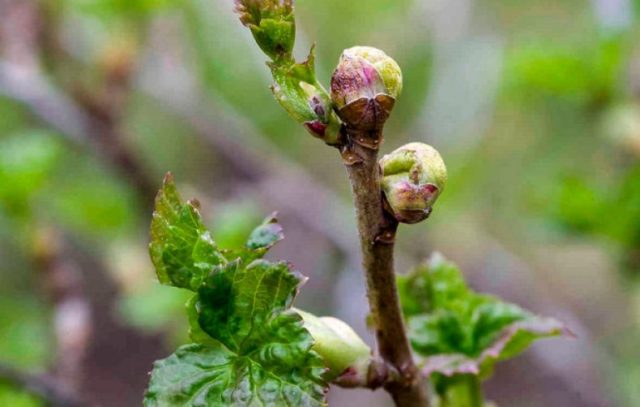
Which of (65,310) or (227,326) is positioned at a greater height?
(65,310)

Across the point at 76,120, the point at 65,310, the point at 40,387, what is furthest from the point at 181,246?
the point at 76,120

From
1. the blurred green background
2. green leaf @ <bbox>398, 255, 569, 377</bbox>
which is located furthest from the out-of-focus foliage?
green leaf @ <bbox>398, 255, 569, 377</bbox>

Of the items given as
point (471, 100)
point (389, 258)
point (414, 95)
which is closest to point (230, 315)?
point (389, 258)

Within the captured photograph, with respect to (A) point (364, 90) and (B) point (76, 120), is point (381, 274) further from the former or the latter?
(B) point (76, 120)

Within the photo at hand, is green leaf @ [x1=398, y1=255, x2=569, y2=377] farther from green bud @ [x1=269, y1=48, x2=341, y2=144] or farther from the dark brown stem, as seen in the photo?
green bud @ [x1=269, y1=48, x2=341, y2=144]

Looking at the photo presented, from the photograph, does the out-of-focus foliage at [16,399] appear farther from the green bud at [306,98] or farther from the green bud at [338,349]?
the green bud at [306,98]

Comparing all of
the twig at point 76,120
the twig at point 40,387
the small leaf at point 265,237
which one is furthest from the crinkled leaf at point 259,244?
the twig at point 76,120
